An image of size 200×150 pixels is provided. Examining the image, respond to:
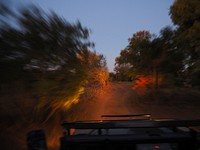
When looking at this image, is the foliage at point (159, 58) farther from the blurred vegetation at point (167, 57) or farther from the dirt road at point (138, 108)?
the dirt road at point (138, 108)

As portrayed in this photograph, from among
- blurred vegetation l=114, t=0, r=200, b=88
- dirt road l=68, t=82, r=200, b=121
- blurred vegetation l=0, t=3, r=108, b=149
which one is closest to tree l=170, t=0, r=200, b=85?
blurred vegetation l=114, t=0, r=200, b=88

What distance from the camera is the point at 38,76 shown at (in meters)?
12.3

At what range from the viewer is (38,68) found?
40.2ft

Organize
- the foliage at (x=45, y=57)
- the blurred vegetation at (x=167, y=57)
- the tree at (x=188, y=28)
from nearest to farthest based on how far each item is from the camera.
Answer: the foliage at (x=45, y=57)
the tree at (x=188, y=28)
the blurred vegetation at (x=167, y=57)

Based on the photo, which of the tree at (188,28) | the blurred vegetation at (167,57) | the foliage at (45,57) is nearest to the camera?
the foliage at (45,57)

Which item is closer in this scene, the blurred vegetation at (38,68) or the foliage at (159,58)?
A: the blurred vegetation at (38,68)

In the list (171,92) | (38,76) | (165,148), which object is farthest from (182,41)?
(165,148)

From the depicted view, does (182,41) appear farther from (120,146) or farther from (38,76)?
(120,146)

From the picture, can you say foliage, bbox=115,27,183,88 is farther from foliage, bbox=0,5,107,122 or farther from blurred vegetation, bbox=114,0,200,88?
foliage, bbox=0,5,107,122

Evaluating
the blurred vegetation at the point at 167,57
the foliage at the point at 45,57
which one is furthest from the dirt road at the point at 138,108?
the foliage at the point at 45,57

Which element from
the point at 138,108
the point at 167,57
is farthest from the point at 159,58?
the point at 138,108

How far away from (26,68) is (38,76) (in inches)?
28.7

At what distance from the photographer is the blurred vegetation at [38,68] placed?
11117 millimetres

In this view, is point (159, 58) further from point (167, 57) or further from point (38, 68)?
point (38, 68)
